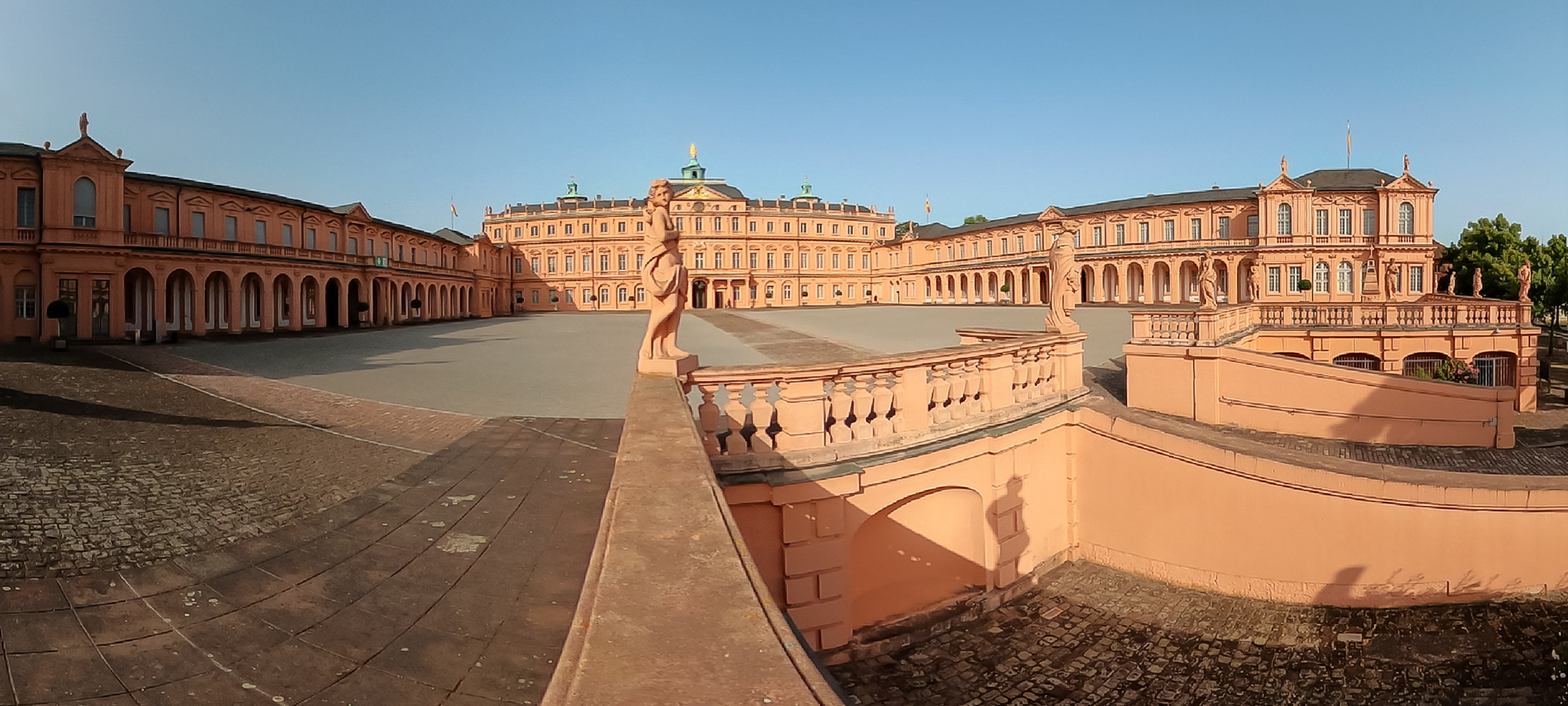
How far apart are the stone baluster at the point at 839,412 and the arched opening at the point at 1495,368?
2635 cm

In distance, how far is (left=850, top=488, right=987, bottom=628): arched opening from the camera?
665cm

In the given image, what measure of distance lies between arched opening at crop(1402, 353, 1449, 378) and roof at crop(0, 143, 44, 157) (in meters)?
48.8

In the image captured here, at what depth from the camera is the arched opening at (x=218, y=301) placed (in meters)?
32.7

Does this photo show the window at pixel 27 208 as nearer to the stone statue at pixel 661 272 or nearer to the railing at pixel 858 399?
the stone statue at pixel 661 272

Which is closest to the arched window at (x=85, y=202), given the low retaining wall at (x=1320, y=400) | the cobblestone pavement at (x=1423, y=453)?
the cobblestone pavement at (x=1423, y=453)

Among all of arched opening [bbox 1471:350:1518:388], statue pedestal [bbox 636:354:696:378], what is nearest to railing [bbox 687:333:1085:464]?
statue pedestal [bbox 636:354:696:378]

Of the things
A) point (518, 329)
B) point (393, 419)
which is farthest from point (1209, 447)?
point (518, 329)

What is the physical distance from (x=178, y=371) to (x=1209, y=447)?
17.5 metres

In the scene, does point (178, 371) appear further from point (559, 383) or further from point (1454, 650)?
point (1454, 650)

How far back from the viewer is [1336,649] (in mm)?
6035

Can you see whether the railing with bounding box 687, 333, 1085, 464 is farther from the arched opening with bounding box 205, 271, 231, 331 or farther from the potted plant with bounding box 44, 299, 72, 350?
the arched opening with bounding box 205, 271, 231, 331

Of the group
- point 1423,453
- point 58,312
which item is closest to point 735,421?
point 1423,453

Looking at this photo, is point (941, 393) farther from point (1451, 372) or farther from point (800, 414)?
point (1451, 372)

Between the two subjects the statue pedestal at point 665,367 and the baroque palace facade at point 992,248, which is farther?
the baroque palace facade at point 992,248
